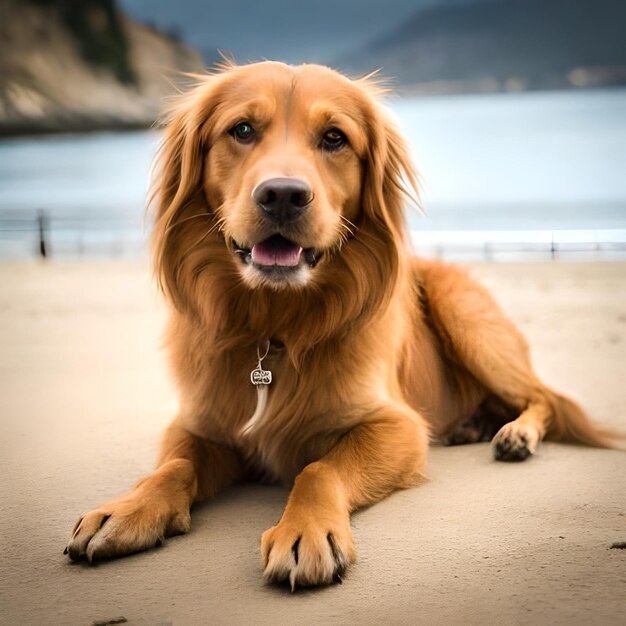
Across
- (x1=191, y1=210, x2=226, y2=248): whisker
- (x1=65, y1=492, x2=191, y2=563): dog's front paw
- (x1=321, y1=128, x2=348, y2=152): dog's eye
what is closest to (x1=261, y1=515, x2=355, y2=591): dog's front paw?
(x1=65, y1=492, x2=191, y2=563): dog's front paw

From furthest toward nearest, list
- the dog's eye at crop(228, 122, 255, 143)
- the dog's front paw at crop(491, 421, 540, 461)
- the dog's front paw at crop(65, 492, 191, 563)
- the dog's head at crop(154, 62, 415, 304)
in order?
the dog's front paw at crop(491, 421, 540, 461) < the dog's eye at crop(228, 122, 255, 143) < the dog's head at crop(154, 62, 415, 304) < the dog's front paw at crop(65, 492, 191, 563)

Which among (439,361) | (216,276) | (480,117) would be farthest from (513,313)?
(480,117)

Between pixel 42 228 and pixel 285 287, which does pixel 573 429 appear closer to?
pixel 285 287

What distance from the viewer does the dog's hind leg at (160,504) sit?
2.33m

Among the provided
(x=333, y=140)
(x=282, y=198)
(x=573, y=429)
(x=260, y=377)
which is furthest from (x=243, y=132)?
(x=573, y=429)

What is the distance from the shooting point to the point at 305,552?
2158 millimetres

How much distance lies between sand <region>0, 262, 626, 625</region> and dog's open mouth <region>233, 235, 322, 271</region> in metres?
0.86

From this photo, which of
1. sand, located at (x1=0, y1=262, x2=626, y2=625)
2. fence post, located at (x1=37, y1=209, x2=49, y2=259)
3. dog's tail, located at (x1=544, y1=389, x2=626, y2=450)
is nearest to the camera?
sand, located at (x1=0, y1=262, x2=626, y2=625)

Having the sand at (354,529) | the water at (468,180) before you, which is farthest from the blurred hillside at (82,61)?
the sand at (354,529)

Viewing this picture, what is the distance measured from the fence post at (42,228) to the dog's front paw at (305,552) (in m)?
12.4

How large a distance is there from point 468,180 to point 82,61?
76.0 feet

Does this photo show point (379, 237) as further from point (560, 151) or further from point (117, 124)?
point (560, 151)

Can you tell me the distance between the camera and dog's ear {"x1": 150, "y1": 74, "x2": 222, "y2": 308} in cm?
300

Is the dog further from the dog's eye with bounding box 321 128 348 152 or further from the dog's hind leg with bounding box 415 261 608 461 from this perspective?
the dog's hind leg with bounding box 415 261 608 461
